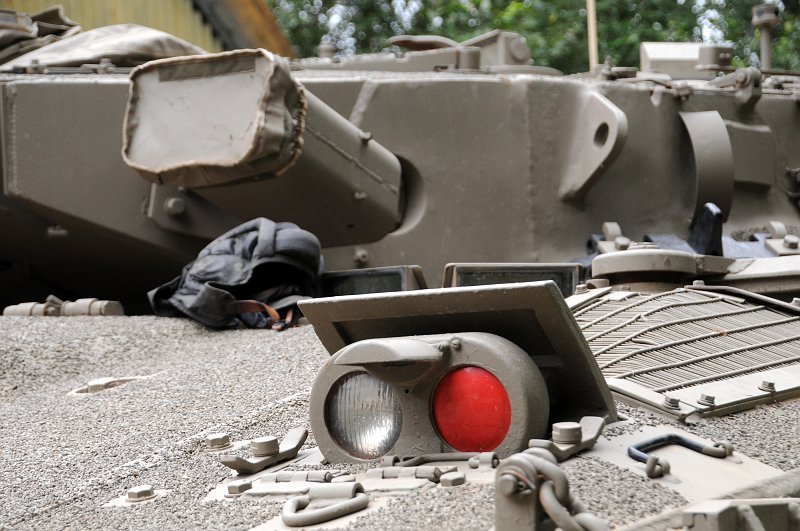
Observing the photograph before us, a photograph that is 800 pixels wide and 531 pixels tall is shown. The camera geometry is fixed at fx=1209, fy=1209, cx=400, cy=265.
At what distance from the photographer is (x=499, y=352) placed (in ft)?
7.34

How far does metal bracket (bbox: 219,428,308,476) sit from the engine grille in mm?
736

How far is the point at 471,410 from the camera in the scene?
2.30 meters

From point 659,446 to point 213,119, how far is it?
3026 mm

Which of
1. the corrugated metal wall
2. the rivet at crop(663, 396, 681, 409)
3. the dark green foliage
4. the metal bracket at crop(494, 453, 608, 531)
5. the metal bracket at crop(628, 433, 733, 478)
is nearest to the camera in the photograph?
the metal bracket at crop(494, 453, 608, 531)

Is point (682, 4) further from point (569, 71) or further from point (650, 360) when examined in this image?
point (650, 360)

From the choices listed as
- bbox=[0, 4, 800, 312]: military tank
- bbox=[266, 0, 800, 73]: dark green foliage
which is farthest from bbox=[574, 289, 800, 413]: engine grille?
bbox=[266, 0, 800, 73]: dark green foliage

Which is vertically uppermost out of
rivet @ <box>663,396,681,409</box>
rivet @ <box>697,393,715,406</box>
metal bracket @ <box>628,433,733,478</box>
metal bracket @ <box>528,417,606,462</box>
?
metal bracket @ <box>528,417,606,462</box>

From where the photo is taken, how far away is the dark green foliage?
18219 mm

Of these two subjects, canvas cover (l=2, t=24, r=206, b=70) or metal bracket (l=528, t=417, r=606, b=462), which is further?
canvas cover (l=2, t=24, r=206, b=70)

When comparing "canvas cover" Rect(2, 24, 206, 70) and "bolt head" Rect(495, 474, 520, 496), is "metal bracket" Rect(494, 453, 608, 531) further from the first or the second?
"canvas cover" Rect(2, 24, 206, 70)

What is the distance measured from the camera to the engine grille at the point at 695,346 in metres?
2.80

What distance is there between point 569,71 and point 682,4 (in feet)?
7.24

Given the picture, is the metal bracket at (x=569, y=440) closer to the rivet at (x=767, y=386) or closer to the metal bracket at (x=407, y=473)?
the metal bracket at (x=407, y=473)

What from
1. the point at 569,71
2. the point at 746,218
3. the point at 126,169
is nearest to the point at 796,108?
the point at 746,218
